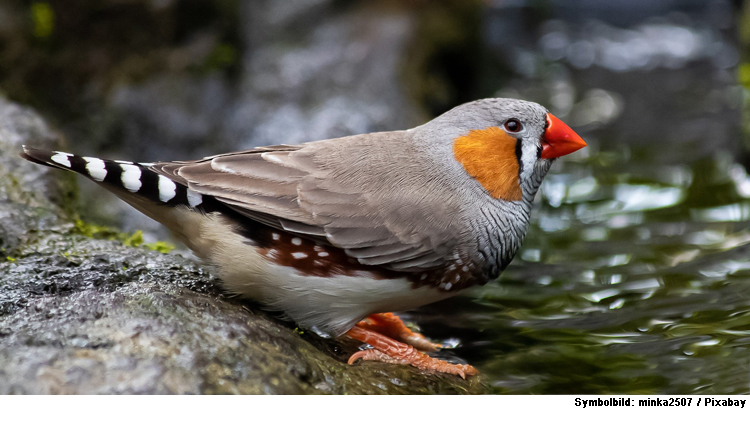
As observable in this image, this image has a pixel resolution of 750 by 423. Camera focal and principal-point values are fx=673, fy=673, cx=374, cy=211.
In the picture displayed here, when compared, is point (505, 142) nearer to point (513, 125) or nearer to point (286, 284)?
point (513, 125)

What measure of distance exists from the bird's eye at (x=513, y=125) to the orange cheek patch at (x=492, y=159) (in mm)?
45

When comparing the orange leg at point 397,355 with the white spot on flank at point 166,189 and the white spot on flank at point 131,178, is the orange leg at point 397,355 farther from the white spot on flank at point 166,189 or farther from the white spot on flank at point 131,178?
the white spot on flank at point 131,178

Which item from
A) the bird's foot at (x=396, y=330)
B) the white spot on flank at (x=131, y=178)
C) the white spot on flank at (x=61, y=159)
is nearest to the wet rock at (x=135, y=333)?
the bird's foot at (x=396, y=330)

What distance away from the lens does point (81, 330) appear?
2574 mm

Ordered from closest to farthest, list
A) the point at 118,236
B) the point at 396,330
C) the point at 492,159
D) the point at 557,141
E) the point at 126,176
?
1. the point at 126,176
2. the point at 492,159
3. the point at 557,141
4. the point at 396,330
5. the point at 118,236

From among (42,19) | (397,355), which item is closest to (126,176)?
(397,355)

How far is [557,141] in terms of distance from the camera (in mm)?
3582

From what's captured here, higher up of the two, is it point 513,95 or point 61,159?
point 513,95

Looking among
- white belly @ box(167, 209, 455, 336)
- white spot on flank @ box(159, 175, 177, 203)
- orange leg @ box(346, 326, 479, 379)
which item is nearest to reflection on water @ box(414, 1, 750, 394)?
orange leg @ box(346, 326, 479, 379)

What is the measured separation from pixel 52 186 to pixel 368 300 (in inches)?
87.0

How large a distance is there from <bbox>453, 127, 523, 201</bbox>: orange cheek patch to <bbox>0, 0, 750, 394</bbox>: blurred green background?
0.90 m

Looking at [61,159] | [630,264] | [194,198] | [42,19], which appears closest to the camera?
[61,159]

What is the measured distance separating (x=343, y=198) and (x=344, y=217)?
0.10m
